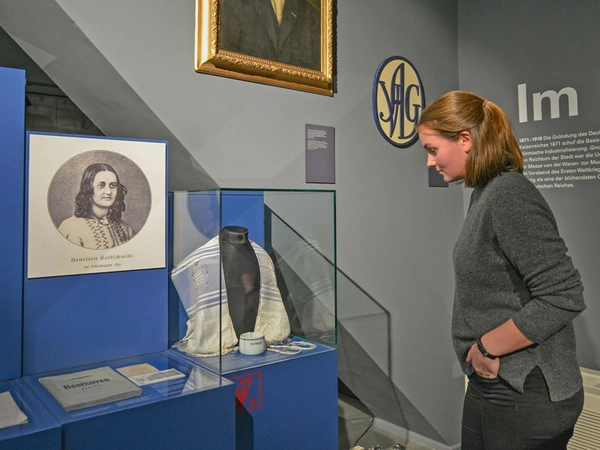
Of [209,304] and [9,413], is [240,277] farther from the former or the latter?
[9,413]

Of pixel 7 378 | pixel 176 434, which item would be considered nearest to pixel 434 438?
pixel 176 434

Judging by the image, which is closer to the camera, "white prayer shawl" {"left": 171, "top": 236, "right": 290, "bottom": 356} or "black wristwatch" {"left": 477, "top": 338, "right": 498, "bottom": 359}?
"black wristwatch" {"left": 477, "top": 338, "right": 498, "bottom": 359}

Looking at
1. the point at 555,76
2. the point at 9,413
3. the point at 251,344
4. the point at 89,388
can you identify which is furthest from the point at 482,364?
the point at 555,76

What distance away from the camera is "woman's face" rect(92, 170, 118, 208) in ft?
5.39

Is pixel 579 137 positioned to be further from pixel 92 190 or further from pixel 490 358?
pixel 92 190

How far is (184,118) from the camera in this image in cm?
217

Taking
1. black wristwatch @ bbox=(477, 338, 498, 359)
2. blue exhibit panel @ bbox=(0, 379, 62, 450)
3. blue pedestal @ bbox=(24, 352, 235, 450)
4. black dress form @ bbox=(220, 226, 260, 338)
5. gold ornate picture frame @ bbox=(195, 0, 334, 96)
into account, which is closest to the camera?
blue exhibit panel @ bbox=(0, 379, 62, 450)

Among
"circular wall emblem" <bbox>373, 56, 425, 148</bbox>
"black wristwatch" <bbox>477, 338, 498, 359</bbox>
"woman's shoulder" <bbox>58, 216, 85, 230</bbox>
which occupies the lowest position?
"black wristwatch" <bbox>477, 338, 498, 359</bbox>

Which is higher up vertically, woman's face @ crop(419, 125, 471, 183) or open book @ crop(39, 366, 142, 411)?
woman's face @ crop(419, 125, 471, 183)

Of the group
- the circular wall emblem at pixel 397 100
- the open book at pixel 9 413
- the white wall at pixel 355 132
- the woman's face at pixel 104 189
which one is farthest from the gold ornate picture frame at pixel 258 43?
the open book at pixel 9 413

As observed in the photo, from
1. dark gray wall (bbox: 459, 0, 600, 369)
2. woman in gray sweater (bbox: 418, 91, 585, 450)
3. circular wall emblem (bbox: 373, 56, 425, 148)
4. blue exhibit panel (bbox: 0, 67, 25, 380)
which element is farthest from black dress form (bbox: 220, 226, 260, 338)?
dark gray wall (bbox: 459, 0, 600, 369)

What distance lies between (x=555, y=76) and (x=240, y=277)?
2431 millimetres

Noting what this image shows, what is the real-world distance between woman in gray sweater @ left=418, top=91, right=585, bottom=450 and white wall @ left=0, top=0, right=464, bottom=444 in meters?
1.13

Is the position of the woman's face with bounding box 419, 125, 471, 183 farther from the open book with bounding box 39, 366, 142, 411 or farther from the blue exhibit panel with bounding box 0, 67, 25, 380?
the blue exhibit panel with bounding box 0, 67, 25, 380
